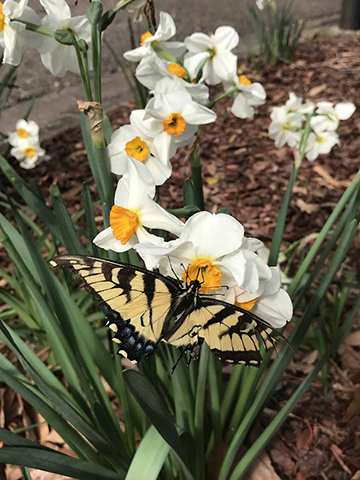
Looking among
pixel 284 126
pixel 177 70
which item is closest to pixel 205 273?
pixel 177 70

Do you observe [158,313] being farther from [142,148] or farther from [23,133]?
[23,133]

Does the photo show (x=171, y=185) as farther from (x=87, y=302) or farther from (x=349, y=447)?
(x=349, y=447)

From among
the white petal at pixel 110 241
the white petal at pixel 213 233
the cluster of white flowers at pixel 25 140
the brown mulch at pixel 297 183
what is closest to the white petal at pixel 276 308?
the white petal at pixel 213 233

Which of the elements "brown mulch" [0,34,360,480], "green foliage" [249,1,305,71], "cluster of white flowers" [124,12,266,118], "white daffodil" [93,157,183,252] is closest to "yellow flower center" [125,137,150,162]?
"cluster of white flowers" [124,12,266,118]

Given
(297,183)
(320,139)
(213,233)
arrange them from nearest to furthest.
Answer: (213,233) → (320,139) → (297,183)

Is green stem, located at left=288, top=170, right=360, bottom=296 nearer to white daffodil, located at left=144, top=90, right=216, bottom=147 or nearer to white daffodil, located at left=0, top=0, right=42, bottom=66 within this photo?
white daffodil, located at left=144, top=90, right=216, bottom=147

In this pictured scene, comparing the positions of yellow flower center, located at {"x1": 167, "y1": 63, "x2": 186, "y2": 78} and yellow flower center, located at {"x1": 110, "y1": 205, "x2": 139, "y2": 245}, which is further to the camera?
yellow flower center, located at {"x1": 167, "y1": 63, "x2": 186, "y2": 78}

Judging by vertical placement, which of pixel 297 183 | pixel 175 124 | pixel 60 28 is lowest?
pixel 297 183
